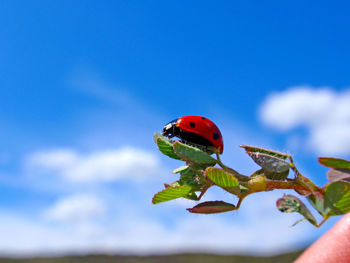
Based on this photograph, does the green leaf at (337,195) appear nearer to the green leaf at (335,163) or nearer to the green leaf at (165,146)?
the green leaf at (335,163)

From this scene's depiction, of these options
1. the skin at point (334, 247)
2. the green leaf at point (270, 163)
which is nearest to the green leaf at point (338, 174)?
the green leaf at point (270, 163)

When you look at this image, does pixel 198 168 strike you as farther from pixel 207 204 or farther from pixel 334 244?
pixel 334 244

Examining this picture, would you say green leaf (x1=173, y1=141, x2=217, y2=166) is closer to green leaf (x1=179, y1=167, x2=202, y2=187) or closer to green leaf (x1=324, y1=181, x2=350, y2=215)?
green leaf (x1=179, y1=167, x2=202, y2=187)

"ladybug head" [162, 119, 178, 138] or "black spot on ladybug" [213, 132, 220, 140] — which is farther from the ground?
"ladybug head" [162, 119, 178, 138]

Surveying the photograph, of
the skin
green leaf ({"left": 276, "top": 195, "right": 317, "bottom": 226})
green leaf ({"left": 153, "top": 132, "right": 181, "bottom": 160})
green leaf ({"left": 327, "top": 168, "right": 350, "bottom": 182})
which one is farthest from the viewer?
the skin

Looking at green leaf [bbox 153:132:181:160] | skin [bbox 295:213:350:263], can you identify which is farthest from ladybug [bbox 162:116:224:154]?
skin [bbox 295:213:350:263]

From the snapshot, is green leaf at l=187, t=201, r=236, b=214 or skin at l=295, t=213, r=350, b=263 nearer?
green leaf at l=187, t=201, r=236, b=214
